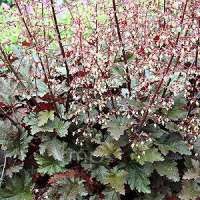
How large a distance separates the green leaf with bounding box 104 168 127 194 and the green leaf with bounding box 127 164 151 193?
7cm

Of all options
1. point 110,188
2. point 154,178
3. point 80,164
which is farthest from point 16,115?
point 154,178

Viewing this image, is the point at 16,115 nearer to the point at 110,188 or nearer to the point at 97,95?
the point at 97,95

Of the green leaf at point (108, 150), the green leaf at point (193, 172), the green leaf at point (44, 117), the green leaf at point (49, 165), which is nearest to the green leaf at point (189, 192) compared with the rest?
the green leaf at point (193, 172)

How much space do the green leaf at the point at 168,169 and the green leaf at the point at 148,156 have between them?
6.1 inches

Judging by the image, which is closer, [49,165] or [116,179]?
[116,179]

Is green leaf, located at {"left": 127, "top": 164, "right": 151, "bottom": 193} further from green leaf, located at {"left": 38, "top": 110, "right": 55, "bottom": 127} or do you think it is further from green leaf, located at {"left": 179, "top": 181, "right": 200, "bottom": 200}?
green leaf, located at {"left": 38, "top": 110, "right": 55, "bottom": 127}

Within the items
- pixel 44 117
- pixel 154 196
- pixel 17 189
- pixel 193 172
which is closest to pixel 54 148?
pixel 44 117

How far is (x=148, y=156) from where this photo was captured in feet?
11.8

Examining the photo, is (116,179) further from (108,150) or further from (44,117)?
(44,117)

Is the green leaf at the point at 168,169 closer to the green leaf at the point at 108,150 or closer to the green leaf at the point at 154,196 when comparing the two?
the green leaf at the point at 154,196

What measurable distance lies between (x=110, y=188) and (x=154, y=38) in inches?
48.2

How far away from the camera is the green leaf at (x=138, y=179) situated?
3.63 meters

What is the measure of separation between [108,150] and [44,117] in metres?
0.56

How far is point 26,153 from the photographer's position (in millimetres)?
4004
